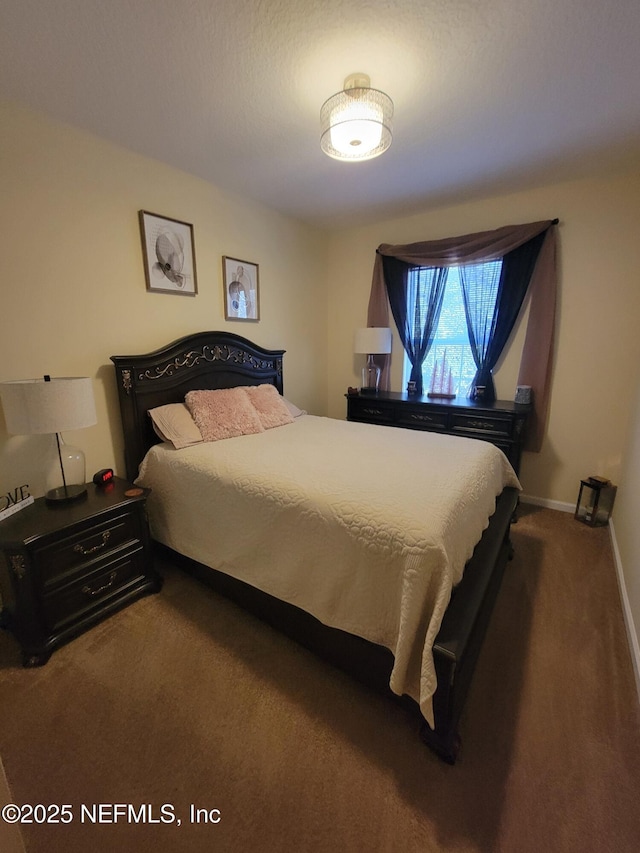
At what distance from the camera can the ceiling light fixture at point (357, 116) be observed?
1.62m

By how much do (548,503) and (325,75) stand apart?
3428 millimetres

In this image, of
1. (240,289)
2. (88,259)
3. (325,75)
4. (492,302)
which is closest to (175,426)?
(88,259)

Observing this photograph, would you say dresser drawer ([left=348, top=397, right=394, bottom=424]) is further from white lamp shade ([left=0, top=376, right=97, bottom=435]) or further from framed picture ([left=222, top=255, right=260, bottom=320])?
white lamp shade ([left=0, top=376, right=97, bottom=435])

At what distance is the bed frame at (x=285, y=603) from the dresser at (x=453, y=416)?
737 millimetres

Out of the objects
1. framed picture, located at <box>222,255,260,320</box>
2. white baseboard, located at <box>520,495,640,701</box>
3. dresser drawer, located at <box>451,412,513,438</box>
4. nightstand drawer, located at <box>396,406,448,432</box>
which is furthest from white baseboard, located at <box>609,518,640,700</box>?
framed picture, located at <box>222,255,260,320</box>

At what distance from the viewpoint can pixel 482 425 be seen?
294 centimetres

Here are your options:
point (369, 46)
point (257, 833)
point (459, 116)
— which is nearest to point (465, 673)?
point (257, 833)

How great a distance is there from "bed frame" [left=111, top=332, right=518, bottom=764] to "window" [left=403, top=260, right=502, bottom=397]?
4.79 ft

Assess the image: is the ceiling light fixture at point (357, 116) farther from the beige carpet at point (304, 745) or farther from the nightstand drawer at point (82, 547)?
the beige carpet at point (304, 745)

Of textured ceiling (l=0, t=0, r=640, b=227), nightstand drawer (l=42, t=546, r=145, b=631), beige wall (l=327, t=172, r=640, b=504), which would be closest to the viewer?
textured ceiling (l=0, t=0, r=640, b=227)

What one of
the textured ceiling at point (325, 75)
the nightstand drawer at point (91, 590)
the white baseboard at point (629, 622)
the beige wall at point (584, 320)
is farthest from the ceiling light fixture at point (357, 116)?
the white baseboard at point (629, 622)

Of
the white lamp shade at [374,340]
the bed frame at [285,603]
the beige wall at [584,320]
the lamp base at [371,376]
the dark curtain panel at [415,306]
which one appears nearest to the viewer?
the bed frame at [285,603]

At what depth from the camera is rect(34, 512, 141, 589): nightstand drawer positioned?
1.63m

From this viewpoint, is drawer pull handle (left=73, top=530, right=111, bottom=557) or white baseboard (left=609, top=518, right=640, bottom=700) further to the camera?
drawer pull handle (left=73, top=530, right=111, bottom=557)
